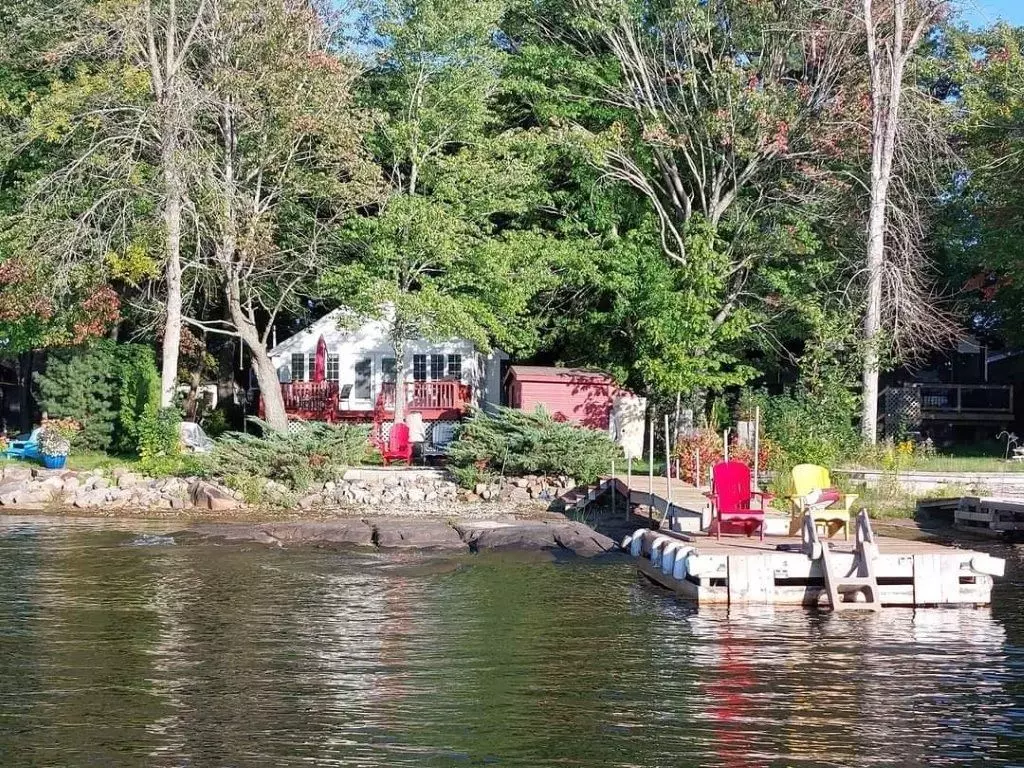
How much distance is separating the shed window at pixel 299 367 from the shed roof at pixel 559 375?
693 centimetres

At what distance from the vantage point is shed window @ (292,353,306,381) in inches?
1500

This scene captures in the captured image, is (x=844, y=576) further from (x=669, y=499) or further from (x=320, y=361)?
(x=320, y=361)

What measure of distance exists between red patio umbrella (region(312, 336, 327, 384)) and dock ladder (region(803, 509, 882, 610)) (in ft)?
69.3

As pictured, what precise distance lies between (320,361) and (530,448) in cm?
993

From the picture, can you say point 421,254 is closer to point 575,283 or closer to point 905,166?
point 575,283

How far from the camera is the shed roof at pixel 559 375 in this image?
1346 inches

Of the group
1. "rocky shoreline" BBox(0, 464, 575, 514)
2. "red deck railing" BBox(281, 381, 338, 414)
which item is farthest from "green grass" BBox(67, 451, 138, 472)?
"red deck railing" BBox(281, 381, 338, 414)

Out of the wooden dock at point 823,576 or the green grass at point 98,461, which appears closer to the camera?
the wooden dock at point 823,576

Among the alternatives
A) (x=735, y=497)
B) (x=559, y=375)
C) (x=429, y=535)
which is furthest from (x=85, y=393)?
(x=735, y=497)

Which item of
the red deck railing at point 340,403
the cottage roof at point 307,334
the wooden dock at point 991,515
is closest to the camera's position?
the wooden dock at point 991,515

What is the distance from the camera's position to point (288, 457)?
89.0 ft

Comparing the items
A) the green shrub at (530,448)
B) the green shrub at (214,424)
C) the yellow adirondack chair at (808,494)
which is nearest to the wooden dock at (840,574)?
the yellow adirondack chair at (808,494)

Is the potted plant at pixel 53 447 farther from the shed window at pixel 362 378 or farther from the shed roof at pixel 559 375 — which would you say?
the shed roof at pixel 559 375

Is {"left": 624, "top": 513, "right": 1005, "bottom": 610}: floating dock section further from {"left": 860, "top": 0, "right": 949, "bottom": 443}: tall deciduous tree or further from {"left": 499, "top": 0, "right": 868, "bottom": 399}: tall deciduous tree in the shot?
{"left": 499, "top": 0, "right": 868, "bottom": 399}: tall deciduous tree
